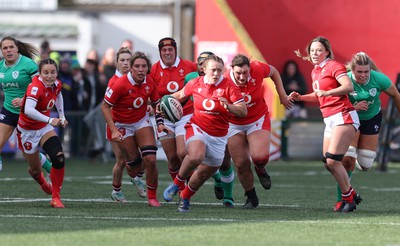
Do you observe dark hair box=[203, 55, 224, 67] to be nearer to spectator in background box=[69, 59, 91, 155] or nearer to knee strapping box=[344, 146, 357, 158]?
knee strapping box=[344, 146, 357, 158]

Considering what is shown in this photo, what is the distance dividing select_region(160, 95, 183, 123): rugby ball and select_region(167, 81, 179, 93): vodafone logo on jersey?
4.52ft

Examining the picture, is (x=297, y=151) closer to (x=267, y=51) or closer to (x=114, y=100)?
(x=267, y=51)

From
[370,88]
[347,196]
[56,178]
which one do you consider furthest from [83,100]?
[347,196]

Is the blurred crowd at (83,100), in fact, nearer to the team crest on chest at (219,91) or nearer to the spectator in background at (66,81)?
the spectator in background at (66,81)

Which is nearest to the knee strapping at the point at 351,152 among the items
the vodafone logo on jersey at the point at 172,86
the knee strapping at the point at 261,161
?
the knee strapping at the point at 261,161

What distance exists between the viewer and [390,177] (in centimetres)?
2195

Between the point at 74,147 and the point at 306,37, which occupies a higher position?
the point at 306,37

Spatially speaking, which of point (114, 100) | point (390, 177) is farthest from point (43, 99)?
point (390, 177)

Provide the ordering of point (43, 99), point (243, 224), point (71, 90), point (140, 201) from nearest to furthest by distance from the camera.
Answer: point (243, 224)
point (43, 99)
point (140, 201)
point (71, 90)

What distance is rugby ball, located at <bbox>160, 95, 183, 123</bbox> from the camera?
14167 mm

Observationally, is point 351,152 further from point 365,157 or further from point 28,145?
point 28,145

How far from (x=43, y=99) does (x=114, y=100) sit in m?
0.91

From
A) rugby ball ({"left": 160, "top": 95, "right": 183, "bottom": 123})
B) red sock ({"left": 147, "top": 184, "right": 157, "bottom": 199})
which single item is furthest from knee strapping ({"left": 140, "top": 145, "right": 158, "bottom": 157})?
rugby ball ({"left": 160, "top": 95, "right": 183, "bottom": 123})

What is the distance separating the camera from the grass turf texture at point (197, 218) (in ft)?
36.1
